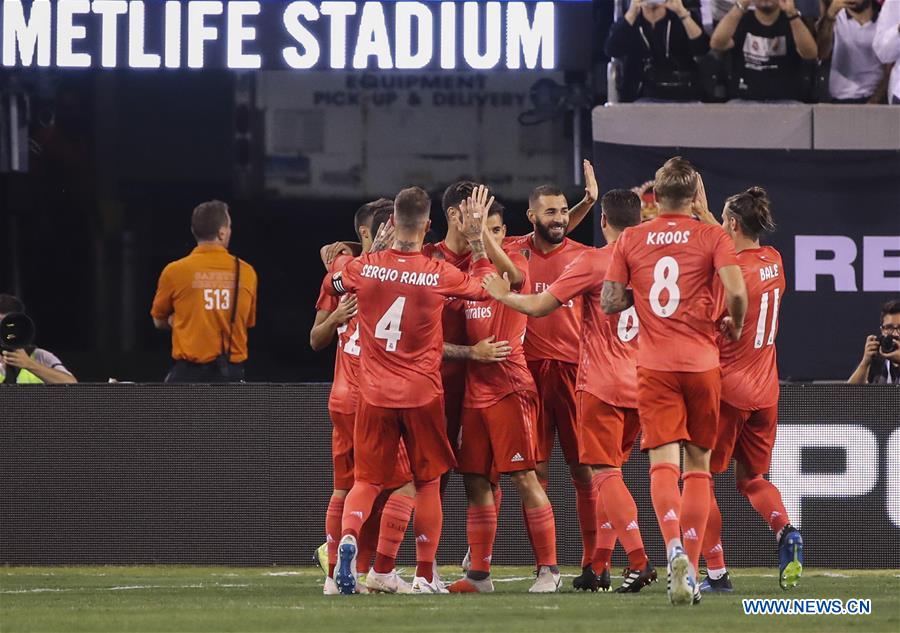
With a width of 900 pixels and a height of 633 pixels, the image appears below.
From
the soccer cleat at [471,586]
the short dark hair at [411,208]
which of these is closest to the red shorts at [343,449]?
the soccer cleat at [471,586]

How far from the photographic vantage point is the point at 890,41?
1277 centimetres

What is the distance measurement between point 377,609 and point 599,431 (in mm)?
1622

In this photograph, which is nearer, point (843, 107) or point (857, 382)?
point (857, 382)

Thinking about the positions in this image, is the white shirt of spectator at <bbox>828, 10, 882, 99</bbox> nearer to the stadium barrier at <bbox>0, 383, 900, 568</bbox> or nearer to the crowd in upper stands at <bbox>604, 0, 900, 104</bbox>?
the crowd in upper stands at <bbox>604, 0, 900, 104</bbox>

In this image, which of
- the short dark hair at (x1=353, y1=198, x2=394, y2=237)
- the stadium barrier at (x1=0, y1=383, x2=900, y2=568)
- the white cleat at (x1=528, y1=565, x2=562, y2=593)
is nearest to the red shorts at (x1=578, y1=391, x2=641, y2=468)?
the white cleat at (x1=528, y1=565, x2=562, y2=593)

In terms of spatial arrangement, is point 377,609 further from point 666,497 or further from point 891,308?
point 891,308

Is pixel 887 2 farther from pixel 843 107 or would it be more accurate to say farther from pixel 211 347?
pixel 211 347

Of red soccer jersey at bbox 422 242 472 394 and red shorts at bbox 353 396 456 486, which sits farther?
red soccer jersey at bbox 422 242 472 394

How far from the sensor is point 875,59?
12.9 metres

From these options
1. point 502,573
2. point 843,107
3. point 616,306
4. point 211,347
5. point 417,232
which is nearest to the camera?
point 616,306

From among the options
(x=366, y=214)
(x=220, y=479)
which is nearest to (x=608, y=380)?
(x=366, y=214)

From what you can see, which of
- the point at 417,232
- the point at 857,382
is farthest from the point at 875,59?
the point at 417,232

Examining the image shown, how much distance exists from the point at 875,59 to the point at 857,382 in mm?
3411

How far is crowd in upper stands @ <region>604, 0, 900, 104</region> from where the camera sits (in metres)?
12.7
